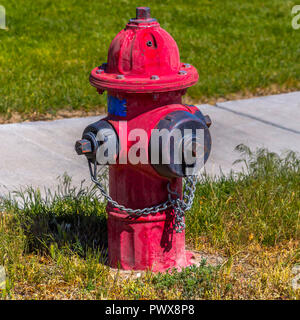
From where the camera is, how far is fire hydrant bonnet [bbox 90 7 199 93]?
318 centimetres

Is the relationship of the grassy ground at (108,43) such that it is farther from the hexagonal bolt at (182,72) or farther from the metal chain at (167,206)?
the hexagonal bolt at (182,72)

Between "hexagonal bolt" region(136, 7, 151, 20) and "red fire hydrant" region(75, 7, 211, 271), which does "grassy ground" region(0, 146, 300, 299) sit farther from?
"hexagonal bolt" region(136, 7, 151, 20)

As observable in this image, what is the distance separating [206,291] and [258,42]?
6491 millimetres

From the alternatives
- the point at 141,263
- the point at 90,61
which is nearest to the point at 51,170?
the point at 141,263

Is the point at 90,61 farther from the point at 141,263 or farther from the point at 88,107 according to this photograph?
the point at 141,263

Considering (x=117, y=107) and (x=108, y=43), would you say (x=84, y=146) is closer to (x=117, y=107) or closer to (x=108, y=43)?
(x=117, y=107)

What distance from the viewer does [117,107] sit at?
131 inches

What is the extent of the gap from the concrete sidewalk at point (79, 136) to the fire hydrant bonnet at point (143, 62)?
5.98 feet

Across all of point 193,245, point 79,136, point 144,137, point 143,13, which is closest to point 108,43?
point 79,136

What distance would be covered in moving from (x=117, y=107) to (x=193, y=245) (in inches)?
44.5

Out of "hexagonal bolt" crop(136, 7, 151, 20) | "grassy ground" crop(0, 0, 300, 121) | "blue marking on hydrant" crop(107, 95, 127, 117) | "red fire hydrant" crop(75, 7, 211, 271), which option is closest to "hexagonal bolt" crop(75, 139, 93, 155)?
"red fire hydrant" crop(75, 7, 211, 271)

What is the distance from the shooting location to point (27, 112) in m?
6.34

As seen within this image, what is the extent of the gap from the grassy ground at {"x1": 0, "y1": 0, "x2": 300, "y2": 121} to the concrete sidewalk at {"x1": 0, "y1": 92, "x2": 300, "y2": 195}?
1.40 feet

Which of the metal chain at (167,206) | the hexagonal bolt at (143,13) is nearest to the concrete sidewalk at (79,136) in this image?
the metal chain at (167,206)
